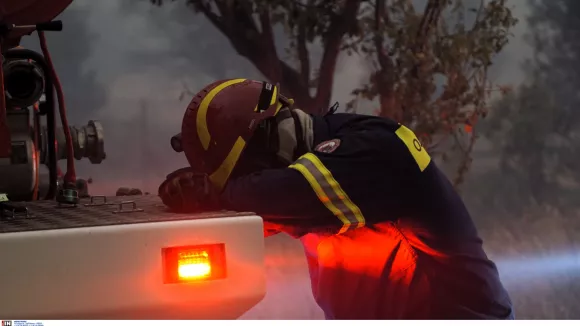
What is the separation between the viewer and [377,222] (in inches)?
63.0

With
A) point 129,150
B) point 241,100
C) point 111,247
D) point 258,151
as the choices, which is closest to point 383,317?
point 258,151

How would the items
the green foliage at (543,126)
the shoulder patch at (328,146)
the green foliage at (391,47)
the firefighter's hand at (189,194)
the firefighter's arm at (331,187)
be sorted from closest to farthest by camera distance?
the firefighter's hand at (189,194), the firefighter's arm at (331,187), the shoulder patch at (328,146), the green foliage at (391,47), the green foliage at (543,126)

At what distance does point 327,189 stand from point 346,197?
56 millimetres

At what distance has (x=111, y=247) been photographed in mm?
1104

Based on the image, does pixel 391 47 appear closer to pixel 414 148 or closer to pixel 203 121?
pixel 414 148

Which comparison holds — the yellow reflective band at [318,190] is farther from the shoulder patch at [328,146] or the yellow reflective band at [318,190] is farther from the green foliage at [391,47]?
the green foliage at [391,47]

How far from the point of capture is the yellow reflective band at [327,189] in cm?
144

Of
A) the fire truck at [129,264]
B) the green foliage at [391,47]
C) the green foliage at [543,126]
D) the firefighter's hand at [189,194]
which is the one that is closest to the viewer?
the fire truck at [129,264]

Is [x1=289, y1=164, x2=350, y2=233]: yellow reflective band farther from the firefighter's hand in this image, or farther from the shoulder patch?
the firefighter's hand

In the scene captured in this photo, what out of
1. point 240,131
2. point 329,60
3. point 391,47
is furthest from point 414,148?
point 391,47

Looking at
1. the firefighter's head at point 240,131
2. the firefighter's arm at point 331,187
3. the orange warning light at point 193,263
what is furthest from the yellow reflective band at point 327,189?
the orange warning light at point 193,263

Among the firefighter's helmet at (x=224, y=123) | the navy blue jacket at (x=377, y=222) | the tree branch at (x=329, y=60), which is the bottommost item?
the navy blue jacket at (x=377, y=222)

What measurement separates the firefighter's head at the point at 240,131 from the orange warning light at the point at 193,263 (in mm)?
386

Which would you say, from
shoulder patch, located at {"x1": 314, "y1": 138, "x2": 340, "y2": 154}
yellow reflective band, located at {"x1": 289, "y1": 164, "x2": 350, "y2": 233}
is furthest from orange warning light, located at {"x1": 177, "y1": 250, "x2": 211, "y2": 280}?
shoulder patch, located at {"x1": 314, "y1": 138, "x2": 340, "y2": 154}
